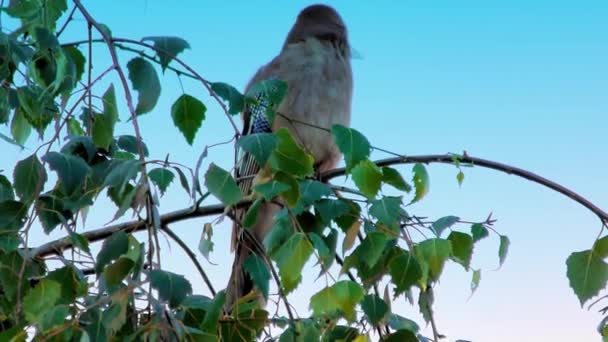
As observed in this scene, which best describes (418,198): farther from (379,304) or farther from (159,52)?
(159,52)

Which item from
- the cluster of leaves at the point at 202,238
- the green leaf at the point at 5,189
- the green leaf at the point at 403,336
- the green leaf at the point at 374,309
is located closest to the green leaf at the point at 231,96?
the cluster of leaves at the point at 202,238

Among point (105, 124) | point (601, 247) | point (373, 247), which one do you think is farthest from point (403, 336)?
point (105, 124)

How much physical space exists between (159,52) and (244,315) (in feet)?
1.75

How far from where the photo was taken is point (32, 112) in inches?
81.4

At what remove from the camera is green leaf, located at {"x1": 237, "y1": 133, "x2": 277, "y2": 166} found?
1.50m

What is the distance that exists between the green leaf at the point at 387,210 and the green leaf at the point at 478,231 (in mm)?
197

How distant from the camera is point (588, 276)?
172 cm

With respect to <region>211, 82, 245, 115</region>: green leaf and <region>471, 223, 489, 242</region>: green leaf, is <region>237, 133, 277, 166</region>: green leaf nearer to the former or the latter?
<region>211, 82, 245, 115</region>: green leaf

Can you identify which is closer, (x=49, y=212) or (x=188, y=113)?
(x=188, y=113)

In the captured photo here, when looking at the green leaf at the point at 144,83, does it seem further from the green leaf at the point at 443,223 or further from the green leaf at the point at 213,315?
the green leaf at the point at 443,223

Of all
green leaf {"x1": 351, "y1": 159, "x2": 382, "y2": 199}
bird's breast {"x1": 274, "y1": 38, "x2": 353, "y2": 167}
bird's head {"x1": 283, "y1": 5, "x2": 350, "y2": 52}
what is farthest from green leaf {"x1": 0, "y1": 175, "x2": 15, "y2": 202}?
bird's head {"x1": 283, "y1": 5, "x2": 350, "y2": 52}

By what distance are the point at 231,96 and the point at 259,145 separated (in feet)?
0.72

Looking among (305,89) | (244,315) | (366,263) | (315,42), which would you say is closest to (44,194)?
(244,315)

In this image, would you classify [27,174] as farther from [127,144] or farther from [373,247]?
[373,247]
